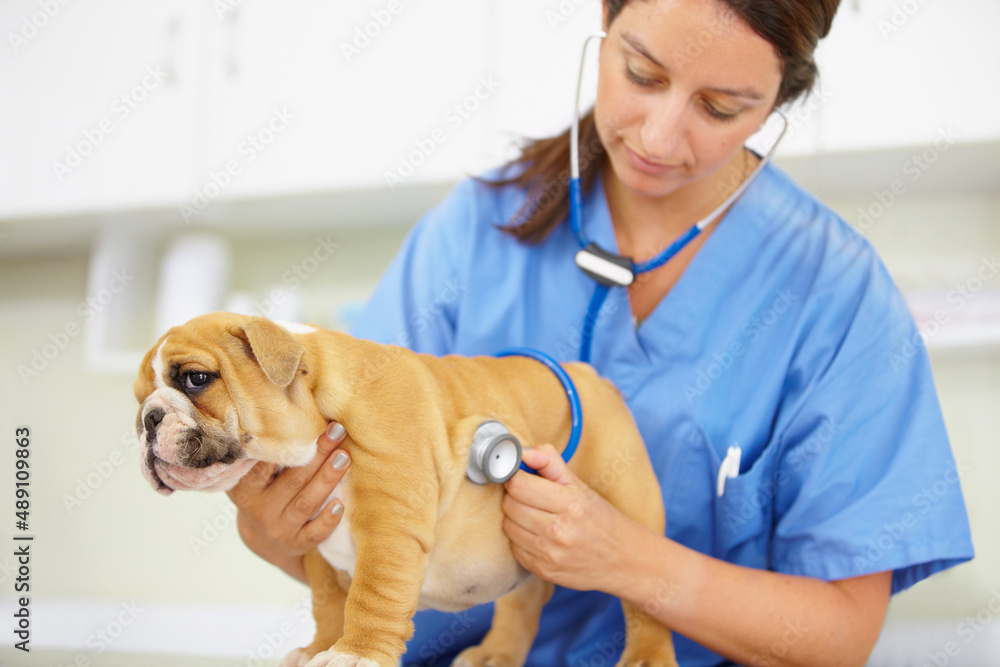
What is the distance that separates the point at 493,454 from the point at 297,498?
26 centimetres

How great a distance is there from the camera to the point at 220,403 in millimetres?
825

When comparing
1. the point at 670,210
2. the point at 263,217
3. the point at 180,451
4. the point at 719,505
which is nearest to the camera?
the point at 180,451

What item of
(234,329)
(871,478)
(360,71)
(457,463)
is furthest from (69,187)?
(871,478)

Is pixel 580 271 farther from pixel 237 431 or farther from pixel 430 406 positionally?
pixel 237 431

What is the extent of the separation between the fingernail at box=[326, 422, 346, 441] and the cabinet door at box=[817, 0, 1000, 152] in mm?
1589

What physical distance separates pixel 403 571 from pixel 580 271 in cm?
69

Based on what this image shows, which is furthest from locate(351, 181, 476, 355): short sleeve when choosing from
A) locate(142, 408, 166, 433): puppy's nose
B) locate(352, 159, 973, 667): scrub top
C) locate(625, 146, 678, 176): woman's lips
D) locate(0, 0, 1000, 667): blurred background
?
locate(0, 0, 1000, 667): blurred background

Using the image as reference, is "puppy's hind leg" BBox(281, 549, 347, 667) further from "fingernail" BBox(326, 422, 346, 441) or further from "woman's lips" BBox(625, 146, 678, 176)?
"woman's lips" BBox(625, 146, 678, 176)

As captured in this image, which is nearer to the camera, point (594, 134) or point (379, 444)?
point (379, 444)

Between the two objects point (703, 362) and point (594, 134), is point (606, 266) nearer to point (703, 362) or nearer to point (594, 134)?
point (703, 362)

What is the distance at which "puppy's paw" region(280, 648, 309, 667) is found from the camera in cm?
98

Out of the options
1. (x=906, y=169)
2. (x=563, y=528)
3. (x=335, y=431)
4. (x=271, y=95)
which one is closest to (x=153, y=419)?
(x=335, y=431)

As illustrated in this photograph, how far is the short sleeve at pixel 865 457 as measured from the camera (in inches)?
44.6

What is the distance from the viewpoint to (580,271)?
134cm
